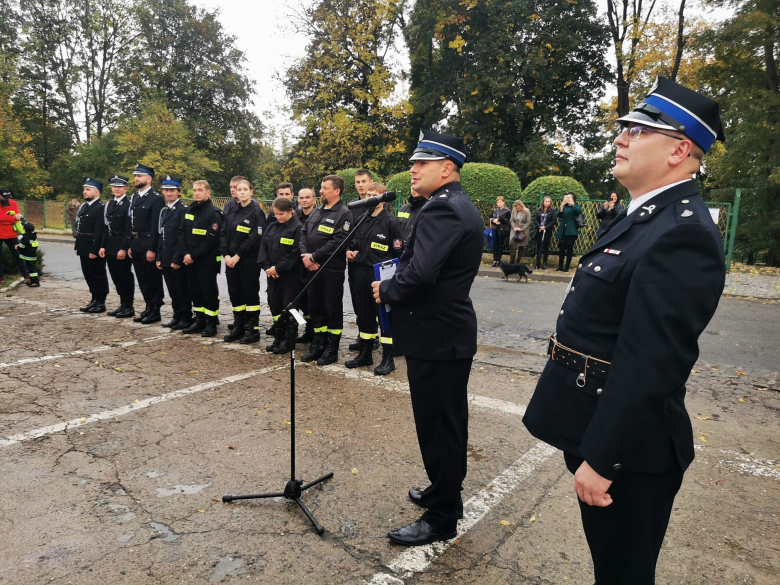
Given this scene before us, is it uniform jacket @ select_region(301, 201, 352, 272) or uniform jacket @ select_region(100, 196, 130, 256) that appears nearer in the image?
uniform jacket @ select_region(301, 201, 352, 272)

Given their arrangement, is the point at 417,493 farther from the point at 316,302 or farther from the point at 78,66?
the point at 78,66

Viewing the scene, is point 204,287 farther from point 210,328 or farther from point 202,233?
point 202,233

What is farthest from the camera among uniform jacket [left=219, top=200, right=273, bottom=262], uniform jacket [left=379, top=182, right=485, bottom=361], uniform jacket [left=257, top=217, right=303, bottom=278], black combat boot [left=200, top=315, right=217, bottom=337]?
black combat boot [left=200, top=315, right=217, bottom=337]

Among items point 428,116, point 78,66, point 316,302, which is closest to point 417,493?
point 316,302

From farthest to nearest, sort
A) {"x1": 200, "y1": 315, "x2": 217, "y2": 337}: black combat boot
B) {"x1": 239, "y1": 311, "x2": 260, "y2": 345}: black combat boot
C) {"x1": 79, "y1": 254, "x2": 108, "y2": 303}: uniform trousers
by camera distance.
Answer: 1. {"x1": 79, "y1": 254, "x2": 108, "y2": 303}: uniform trousers
2. {"x1": 200, "y1": 315, "x2": 217, "y2": 337}: black combat boot
3. {"x1": 239, "y1": 311, "x2": 260, "y2": 345}: black combat boot

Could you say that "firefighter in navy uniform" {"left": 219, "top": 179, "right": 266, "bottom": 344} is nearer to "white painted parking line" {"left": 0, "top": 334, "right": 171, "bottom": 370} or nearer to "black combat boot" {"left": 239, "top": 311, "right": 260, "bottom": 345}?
"black combat boot" {"left": 239, "top": 311, "right": 260, "bottom": 345}

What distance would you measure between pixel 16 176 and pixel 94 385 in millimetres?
34912

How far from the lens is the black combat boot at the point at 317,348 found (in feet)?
22.1

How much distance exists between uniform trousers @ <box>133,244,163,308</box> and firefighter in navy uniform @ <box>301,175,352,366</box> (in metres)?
3.29

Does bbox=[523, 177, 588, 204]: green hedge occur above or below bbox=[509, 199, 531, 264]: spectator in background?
above

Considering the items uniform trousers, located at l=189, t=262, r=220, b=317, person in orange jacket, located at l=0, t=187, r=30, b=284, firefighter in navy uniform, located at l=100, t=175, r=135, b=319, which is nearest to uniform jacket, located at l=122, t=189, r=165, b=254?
firefighter in navy uniform, located at l=100, t=175, r=135, b=319

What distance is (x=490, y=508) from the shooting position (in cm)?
334

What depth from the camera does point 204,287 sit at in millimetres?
7730

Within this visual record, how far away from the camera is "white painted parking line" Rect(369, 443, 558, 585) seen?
2748 millimetres
